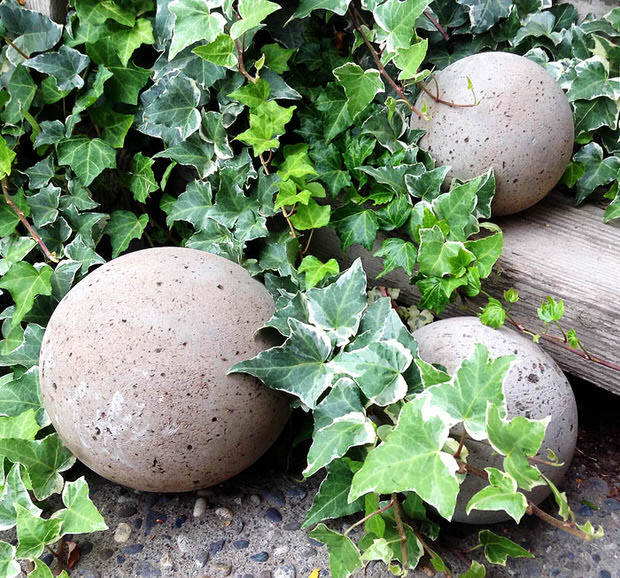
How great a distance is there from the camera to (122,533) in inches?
78.5

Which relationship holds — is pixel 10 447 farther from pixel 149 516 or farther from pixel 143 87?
pixel 143 87

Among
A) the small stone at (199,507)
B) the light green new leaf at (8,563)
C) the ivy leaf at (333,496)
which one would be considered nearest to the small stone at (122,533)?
the small stone at (199,507)

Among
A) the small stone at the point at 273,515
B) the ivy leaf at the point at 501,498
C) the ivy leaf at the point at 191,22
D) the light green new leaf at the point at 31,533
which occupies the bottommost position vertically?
the small stone at the point at 273,515

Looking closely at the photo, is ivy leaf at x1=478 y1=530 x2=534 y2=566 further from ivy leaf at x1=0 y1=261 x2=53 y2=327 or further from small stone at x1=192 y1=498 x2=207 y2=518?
ivy leaf at x1=0 y1=261 x2=53 y2=327

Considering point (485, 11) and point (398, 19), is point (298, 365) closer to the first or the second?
point (398, 19)

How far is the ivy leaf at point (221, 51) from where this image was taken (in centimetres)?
212

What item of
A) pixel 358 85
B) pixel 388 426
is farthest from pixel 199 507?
pixel 358 85

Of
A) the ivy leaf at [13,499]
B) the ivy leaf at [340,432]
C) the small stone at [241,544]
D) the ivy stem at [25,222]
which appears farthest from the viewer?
the ivy stem at [25,222]

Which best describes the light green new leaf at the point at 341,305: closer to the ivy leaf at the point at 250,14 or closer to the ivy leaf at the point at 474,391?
the ivy leaf at the point at 474,391

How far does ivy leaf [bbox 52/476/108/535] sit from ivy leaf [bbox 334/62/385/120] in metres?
1.48

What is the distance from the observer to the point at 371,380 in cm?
165

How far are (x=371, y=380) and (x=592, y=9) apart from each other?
1849 millimetres

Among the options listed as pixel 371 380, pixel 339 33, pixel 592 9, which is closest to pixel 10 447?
pixel 371 380

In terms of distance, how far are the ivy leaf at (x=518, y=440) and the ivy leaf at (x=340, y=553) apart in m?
0.51
